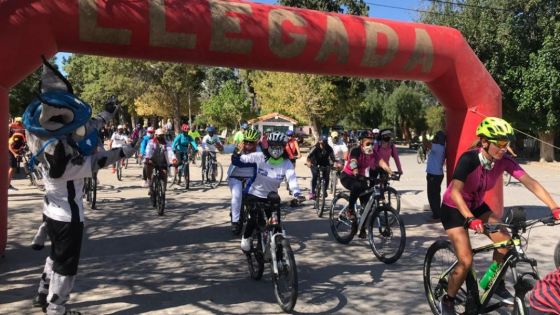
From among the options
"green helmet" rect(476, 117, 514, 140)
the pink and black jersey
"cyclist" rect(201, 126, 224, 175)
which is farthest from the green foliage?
"green helmet" rect(476, 117, 514, 140)

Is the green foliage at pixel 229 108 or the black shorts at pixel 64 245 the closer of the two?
the black shorts at pixel 64 245

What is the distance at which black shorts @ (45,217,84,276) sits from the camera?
4.50 meters

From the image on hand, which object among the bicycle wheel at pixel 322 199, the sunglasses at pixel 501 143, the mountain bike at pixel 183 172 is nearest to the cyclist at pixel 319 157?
the bicycle wheel at pixel 322 199

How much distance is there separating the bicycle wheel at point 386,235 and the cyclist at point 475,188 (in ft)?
7.17

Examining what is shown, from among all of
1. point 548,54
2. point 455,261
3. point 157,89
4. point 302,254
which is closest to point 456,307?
point 455,261

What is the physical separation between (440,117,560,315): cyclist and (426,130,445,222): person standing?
5.05m

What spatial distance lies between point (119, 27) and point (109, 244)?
3336 mm

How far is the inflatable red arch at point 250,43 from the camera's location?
20.9 ft

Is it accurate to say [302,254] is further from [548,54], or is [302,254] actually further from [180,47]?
[548,54]

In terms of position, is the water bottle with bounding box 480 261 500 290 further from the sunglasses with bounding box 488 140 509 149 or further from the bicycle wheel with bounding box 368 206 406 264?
the bicycle wheel with bounding box 368 206 406 264

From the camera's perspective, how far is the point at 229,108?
1925 inches

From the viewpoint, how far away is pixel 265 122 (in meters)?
39.0

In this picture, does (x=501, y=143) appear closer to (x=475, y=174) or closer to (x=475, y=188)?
(x=475, y=174)

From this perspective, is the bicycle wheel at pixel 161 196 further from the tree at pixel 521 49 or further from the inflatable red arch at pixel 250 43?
the tree at pixel 521 49
